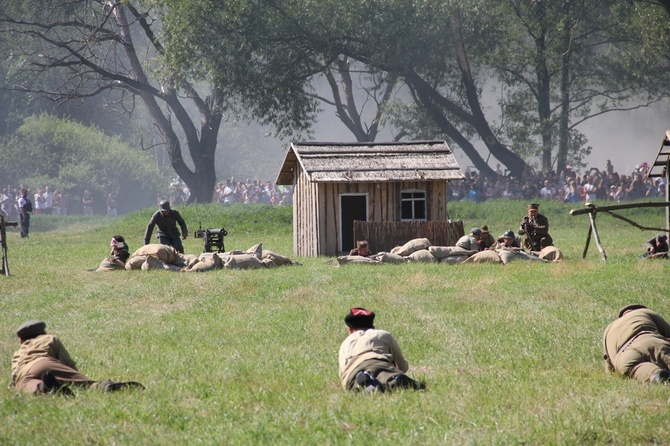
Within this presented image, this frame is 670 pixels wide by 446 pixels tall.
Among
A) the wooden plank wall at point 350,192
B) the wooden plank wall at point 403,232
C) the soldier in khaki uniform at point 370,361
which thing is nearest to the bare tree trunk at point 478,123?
the wooden plank wall at point 350,192

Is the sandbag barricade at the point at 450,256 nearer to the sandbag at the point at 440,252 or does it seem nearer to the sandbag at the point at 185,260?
the sandbag at the point at 440,252

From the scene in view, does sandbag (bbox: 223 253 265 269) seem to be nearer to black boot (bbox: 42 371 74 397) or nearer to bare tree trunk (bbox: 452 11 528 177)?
black boot (bbox: 42 371 74 397)

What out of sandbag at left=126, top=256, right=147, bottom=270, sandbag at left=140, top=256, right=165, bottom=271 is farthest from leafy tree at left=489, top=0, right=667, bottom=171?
sandbag at left=126, top=256, right=147, bottom=270

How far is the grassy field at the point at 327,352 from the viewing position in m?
8.20

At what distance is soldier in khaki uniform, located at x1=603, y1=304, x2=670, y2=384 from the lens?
31.5ft

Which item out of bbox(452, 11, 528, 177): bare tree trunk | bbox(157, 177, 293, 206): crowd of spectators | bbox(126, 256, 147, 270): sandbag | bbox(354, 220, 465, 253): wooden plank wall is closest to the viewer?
bbox(126, 256, 147, 270): sandbag

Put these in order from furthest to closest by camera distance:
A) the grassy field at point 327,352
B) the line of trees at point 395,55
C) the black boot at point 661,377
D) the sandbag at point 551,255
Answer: the line of trees at point 395,55
the sandbag at point 551,255
the black boot at point 661,377
the grassy field at point 327,352

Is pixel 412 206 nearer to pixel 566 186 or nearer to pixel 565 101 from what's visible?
pixel 566 186

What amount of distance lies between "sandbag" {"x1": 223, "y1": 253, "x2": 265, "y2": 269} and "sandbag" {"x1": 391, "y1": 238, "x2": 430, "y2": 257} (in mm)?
3454

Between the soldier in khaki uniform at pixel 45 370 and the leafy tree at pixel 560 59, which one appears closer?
the soldier in khaki uniform at pixel 45 370

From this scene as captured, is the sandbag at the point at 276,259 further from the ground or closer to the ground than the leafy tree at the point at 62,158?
closer to the ground

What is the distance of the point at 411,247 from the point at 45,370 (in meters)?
14.5

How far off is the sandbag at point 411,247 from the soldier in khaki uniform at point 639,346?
13.1 m

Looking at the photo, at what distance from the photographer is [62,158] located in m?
71.8
